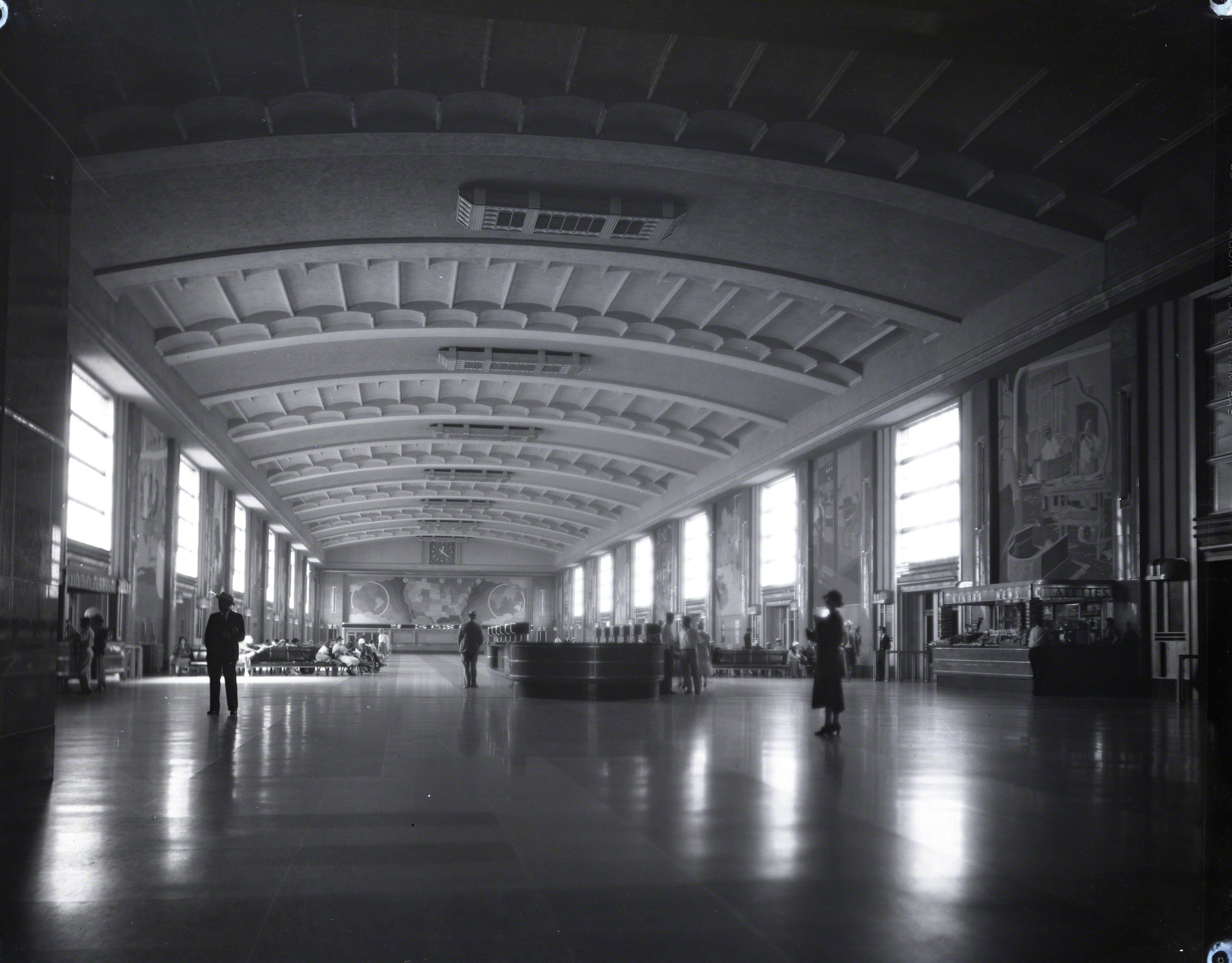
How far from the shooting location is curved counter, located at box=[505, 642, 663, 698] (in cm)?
1703

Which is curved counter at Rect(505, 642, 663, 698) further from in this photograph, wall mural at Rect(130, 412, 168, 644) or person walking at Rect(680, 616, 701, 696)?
wall mural at Rect(130, 412, 168, 644)

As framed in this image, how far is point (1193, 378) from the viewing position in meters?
17.1

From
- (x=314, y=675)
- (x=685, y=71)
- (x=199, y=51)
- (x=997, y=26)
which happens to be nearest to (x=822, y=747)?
(x=997, y=26)

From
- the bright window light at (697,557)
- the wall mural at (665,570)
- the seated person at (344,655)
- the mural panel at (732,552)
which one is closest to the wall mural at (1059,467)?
the seated person at (344,655)

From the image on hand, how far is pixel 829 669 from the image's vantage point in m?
10.8

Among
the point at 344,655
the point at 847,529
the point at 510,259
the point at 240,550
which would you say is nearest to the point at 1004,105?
the point at 510,259

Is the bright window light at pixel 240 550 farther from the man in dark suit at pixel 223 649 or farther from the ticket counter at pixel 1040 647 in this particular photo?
the man in dark suit at pixel 223 649

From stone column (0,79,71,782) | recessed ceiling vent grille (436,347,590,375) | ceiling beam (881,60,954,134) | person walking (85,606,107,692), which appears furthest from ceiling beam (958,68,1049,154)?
person walking (85,606,107,692)

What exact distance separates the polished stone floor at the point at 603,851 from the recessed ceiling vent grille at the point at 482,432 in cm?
2665

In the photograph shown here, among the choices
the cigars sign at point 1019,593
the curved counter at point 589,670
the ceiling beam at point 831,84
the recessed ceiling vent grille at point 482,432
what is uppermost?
the ceiling beam at point 831,84

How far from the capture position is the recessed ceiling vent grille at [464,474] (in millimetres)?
45062

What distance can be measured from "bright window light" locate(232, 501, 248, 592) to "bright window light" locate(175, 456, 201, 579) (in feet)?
21.0

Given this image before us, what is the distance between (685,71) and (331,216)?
6866 mm

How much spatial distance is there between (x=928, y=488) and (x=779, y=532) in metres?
10.0
